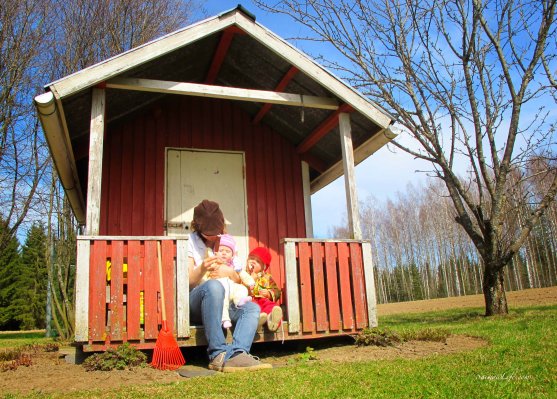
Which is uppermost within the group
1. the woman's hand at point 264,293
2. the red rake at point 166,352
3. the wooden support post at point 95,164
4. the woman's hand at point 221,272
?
the wooden support post at point 95,164

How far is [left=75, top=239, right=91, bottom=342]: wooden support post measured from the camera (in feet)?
16.2

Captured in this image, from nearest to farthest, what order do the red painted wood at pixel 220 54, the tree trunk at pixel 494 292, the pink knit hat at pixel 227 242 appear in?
1. the pink knit hat at pixel 227 242
2. the red painted wood at pixel 220 54
3. the tree trunk at pixel 494 292

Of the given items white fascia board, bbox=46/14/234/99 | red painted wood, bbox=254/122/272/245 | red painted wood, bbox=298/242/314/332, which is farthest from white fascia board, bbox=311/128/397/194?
white fascia board, bbox=46/14/234/99

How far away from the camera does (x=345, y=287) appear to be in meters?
6.05

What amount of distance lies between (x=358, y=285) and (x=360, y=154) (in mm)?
2210

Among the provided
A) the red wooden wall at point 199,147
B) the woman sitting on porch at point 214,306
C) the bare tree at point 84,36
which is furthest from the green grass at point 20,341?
the woman sitting on porch at point 214,306

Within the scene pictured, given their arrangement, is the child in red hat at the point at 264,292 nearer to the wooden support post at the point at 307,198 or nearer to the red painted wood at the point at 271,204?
the red painted wood at the point at 271,204

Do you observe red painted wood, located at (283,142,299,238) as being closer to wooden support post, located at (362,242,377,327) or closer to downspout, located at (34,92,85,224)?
wooden support post, located at (362,242,377,327)

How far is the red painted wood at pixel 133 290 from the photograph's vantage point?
5.14 m

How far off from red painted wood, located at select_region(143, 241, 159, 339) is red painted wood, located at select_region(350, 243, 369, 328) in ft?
7.60

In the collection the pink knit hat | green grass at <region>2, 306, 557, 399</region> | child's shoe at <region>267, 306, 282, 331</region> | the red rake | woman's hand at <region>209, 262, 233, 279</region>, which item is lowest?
green grass at <region>2, 306, 557, 399</region>

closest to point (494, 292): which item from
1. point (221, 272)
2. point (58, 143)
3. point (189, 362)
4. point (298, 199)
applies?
point (298, 199)

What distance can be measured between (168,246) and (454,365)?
10.0ft

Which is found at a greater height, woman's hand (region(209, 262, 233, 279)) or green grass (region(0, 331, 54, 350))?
woman's hand (region(209, 262, 233, 279))
